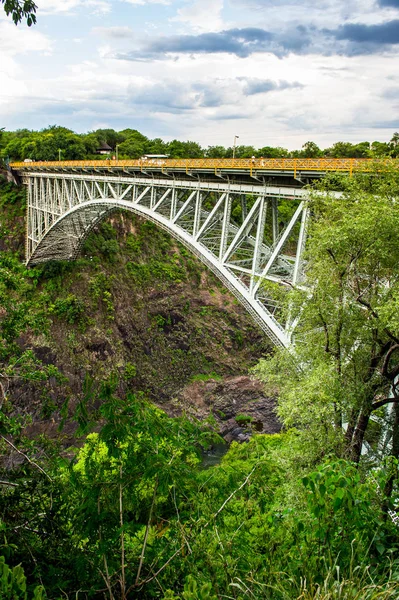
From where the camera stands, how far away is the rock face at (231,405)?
31.6 m

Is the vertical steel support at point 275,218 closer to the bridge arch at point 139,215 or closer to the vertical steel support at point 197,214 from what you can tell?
the bridge arch at point 139,215

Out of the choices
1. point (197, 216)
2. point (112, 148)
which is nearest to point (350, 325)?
point (197, 216)

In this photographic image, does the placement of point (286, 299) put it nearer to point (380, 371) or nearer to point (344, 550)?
point (380, 371)

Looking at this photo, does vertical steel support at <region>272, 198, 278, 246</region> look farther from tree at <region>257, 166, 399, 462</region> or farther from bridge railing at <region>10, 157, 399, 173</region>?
tree at <region>257, 166, 399, 462</region>

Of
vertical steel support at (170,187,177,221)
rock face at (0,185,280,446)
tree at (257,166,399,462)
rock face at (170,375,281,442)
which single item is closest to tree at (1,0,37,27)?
tree at (257,166,399,462)

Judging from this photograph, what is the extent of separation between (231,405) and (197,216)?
18097 mm

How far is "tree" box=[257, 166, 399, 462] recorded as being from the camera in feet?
26.6

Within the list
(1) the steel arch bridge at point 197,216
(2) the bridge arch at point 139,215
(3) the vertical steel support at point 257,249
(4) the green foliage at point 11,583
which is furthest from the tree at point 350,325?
(4) the green foliage at point 11,583

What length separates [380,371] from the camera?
28.0ft

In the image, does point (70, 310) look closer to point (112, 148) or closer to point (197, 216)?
point (197, 216)

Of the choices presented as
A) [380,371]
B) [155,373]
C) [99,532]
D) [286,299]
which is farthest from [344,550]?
[155,373]

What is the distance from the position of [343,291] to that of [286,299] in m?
1.28

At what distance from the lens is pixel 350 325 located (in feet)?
28.8

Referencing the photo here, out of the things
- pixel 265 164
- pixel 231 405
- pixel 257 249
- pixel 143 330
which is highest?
pixel 265 164
